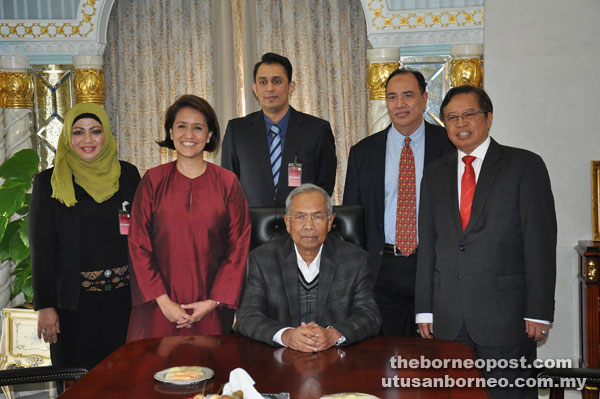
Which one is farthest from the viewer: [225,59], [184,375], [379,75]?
[225,59]

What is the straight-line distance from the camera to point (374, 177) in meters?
3.41

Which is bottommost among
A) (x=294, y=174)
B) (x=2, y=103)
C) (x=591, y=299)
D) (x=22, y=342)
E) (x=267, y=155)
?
(x=22, y=342)

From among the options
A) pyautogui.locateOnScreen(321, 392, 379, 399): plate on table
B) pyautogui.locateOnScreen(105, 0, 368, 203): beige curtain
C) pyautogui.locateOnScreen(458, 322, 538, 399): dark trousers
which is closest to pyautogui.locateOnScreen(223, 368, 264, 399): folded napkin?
pyautogui.locateOnScreen(321, 392, 379, 399): plate on table

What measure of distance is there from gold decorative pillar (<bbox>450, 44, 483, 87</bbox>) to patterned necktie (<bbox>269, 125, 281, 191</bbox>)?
71.5 inches

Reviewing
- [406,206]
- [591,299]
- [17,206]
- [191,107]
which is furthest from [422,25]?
[17,206]

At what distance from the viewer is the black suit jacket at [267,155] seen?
373 cm

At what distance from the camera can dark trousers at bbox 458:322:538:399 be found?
267cm

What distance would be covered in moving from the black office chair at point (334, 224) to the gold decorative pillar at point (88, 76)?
2.92 meters

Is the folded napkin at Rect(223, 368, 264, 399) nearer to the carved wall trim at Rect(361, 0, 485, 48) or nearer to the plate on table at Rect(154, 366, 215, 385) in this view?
the plate on table at Rect(154, 366, 215, 385)

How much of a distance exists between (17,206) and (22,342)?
0.95 m

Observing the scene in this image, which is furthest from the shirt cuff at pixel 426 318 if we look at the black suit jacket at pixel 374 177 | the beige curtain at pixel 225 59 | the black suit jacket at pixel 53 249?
the beige curtain at pixel 225 59

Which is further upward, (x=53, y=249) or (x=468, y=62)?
(x=468, y=62)

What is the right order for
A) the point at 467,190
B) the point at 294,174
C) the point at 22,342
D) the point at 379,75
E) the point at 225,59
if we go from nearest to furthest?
the point at 467,190
the point at 294,174
the point at 22,342
the point at 379,75
the point at 225,59

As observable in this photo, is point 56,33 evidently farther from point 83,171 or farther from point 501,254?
point 501,254
